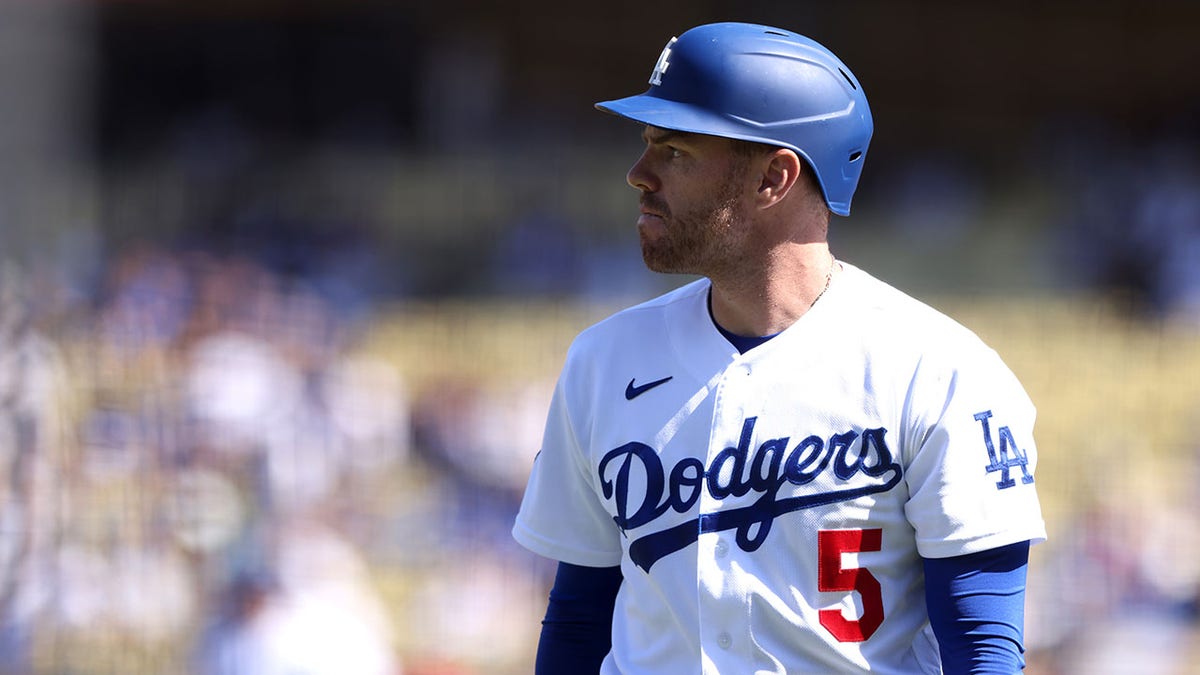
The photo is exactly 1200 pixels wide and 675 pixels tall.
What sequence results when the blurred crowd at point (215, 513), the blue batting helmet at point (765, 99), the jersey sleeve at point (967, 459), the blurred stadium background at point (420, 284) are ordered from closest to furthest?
the jersey sleeve at point (967, 459), the blue batting helmet at point (765, 99), the blurred crowd at point (215, 513), the blurred stadium background at point (420, 284)

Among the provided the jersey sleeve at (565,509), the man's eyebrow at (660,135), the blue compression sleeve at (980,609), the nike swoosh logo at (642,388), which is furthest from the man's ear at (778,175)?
the blue compression sleeve at (980,609)

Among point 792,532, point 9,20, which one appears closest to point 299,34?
point 9,20

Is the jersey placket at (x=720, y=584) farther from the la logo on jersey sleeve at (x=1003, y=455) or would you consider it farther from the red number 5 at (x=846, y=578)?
the la logo on jersey sleeve at (x=1003, y=455)

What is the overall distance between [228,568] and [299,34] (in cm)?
534

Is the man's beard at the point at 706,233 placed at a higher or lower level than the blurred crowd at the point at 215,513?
higher

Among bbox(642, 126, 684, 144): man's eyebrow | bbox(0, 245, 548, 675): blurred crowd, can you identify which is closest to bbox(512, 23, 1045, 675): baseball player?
bbox(642, 126, 684, 144): man's eyebrow

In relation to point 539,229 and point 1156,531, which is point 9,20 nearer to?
point 539,229

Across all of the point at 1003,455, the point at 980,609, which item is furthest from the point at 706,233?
the point at 980,609

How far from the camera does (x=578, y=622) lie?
1.81 metres

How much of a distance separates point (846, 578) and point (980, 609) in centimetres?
15

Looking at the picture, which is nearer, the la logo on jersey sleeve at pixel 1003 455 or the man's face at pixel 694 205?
the la logo on jersey sleeve at pixel 1003 455

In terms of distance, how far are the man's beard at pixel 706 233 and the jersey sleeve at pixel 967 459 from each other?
0.94ft

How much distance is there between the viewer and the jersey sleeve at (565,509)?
1764 millimetres

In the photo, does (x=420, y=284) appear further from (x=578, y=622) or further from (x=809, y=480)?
(x=809, y=480)
